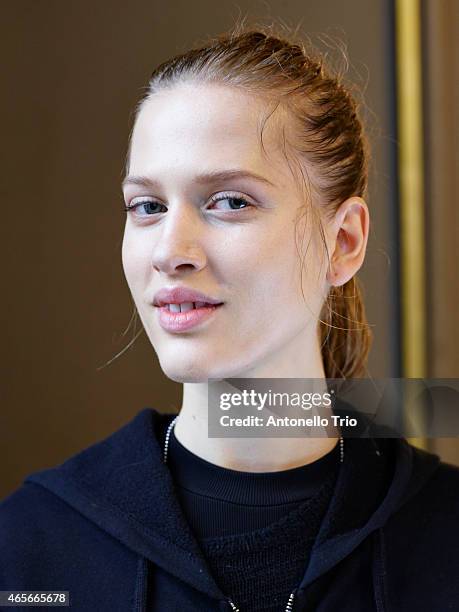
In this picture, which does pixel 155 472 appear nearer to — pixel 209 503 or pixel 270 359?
pixel 209 503

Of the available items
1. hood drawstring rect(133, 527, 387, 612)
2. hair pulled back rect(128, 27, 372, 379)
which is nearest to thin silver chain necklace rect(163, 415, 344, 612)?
hood drawstring rect(133, 527, 387, 612)

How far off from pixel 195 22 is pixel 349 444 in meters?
0.73

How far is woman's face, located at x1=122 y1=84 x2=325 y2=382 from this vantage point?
988mm

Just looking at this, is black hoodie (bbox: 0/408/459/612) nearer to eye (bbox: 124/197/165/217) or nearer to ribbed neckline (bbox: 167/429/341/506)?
ribbed neckline (bbox: 167/429/341/506)

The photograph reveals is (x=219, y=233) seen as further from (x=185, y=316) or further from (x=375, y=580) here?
(x=375, y=580)

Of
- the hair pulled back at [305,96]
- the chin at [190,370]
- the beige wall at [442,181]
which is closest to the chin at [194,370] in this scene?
the chin at [190,370]

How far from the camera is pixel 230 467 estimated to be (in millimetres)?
1066

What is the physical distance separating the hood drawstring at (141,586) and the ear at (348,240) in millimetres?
413

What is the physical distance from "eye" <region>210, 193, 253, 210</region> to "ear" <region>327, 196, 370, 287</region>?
150mm

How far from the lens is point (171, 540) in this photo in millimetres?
1028

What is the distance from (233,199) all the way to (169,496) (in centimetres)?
37

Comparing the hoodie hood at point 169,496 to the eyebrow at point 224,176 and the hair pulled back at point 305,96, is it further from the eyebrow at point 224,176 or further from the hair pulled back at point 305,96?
the eyebrow at point 224,176

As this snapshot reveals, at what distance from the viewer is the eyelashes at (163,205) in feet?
3.29

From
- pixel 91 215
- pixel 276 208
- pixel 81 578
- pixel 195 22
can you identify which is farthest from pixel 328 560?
pixel 195 22
